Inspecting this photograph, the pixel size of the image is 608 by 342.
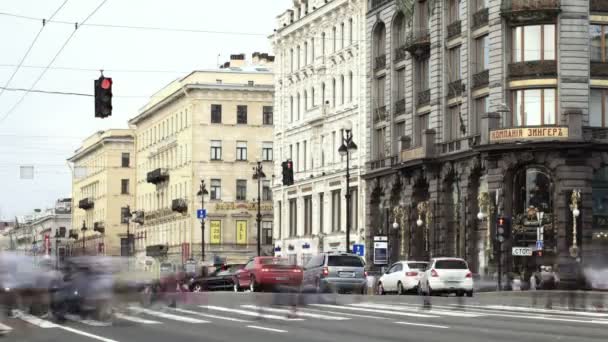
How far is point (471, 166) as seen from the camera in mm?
72125

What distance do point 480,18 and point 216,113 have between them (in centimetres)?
5227

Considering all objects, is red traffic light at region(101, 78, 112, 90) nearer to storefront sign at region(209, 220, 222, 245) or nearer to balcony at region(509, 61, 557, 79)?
balcony at region(509, 61, 557, 79)

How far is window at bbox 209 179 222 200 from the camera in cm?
12081

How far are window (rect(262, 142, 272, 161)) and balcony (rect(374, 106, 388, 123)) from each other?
37.1 meters

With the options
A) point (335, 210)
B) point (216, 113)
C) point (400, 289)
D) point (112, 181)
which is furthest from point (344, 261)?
point (112, 181)

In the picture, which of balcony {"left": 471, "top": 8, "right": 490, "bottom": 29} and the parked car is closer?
the parked car

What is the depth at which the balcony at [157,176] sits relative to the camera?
131m

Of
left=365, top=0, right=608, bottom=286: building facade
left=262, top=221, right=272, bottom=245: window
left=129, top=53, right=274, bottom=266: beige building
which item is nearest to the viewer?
left=365, top=0, right=608, bottom=286: building facade

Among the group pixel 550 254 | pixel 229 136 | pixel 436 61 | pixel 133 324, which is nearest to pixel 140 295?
pixel 133 324

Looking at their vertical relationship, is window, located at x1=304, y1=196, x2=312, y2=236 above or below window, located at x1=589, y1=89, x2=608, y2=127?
below

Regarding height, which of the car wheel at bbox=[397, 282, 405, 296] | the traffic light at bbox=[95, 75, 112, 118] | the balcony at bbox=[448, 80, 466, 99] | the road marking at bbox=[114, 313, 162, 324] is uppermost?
the balcony at bbox=[448, 80, 466, 99]

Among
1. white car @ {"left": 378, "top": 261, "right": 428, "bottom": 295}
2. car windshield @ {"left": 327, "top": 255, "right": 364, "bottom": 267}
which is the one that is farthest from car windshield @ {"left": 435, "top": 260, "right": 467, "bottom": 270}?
car windshield @ {"left": 327, "top": 255, "right": 364, "bottom": 267}

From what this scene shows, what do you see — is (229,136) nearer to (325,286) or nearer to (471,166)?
(471,166)

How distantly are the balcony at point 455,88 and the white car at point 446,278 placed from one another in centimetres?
2048
